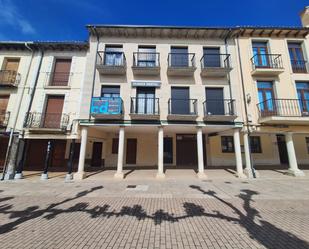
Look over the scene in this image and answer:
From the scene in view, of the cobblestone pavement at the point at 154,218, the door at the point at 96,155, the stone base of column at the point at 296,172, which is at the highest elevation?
the door at the point at 96,155

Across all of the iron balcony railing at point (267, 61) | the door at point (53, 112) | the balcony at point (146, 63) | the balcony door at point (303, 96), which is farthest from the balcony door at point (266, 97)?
the door at point (53, 112)

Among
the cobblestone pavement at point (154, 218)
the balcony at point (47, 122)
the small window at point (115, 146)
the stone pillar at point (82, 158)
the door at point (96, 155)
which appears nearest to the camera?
the cobblestone pavement at point (154, 218)

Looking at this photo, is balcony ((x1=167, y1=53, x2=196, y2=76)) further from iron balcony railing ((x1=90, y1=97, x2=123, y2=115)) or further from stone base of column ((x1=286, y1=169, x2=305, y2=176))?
stone base of column ((x1=286, y1=169, x2=305, y2=176))

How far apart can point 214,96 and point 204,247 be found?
33.1 feet

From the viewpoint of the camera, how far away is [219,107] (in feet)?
35.8

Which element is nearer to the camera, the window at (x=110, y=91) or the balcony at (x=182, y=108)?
the balcony at (x=182, y=108)

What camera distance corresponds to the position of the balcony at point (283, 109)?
406 inches

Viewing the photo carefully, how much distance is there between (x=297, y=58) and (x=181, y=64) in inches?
378

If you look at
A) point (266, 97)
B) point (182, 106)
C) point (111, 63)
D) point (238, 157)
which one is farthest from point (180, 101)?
point (266, 97)

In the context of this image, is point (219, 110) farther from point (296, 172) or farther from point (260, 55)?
point (296, 172)

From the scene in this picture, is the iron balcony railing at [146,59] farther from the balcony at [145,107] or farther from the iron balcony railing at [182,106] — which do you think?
the iron balcony railing at [182,106]

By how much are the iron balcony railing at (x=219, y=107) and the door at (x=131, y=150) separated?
297 inches

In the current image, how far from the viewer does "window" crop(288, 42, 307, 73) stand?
11.7 meters

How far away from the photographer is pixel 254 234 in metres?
3.45
